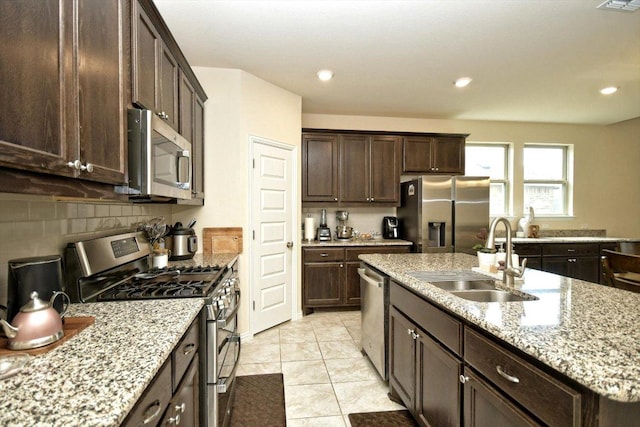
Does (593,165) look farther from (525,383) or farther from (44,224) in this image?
(44,224)

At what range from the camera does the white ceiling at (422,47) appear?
84.7 inches

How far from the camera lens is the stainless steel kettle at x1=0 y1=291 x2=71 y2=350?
906mm

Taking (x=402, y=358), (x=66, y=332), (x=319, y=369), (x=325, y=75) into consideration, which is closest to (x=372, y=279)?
(x=402, y=358)

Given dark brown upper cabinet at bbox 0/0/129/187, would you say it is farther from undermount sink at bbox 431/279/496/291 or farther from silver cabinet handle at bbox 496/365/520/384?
undermount sink at bbox 431/279/496/291

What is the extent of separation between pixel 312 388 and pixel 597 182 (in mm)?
5676

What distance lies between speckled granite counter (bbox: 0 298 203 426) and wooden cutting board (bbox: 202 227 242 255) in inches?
69.6

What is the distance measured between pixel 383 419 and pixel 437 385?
632 mm

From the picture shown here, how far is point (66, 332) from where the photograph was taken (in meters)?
1.03

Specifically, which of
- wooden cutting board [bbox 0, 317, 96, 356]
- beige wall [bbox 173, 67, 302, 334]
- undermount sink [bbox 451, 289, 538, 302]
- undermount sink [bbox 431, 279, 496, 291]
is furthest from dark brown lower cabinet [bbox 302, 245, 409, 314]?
wooden cutting board [bbox 0, 317, 96, 356]

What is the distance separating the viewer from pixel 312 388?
2254 millimetres

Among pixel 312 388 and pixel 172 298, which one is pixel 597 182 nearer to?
pixel 312 388

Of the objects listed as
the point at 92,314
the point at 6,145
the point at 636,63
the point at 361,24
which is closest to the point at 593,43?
the point at 636,63

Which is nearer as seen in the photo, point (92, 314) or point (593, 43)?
point (92, 314)

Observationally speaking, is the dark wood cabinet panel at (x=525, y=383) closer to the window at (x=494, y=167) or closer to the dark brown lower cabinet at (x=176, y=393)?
the dark brown lower cabinet at (x=176, y=393)
